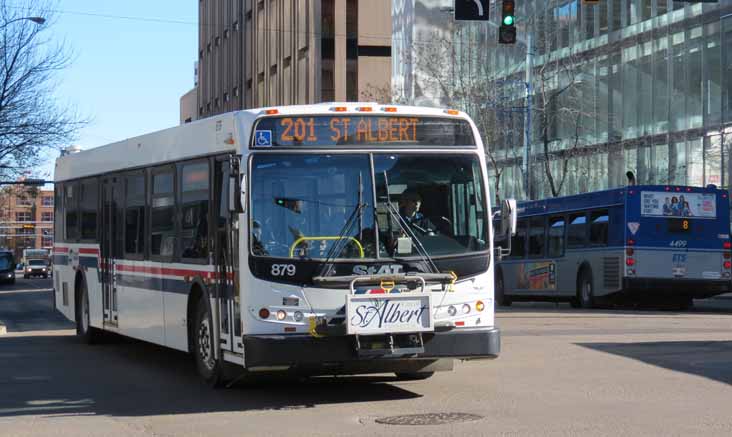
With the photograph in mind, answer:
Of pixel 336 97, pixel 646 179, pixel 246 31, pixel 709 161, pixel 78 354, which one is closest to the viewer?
pixel 78 354

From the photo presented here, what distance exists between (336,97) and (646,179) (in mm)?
18436

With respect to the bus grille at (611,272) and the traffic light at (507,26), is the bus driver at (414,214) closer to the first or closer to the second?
the traffic light at (507,26)

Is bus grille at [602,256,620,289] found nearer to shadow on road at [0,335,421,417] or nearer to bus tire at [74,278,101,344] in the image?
bus tire at [74,278,101,344]

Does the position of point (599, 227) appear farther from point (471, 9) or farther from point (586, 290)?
point (471, 9)

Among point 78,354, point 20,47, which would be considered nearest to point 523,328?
point 78,354

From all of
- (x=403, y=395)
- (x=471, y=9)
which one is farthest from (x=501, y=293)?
(x=403, y=395)

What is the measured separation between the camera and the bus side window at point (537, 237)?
35094 millimetres

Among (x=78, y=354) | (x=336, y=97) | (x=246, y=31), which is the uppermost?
(x=246, y=31)

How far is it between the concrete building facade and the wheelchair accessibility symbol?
44.0 meters

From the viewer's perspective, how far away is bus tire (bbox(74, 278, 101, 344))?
1948cm

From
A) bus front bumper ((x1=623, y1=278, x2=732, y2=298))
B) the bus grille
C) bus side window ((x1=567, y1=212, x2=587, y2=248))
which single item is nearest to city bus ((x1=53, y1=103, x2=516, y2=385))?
bus front bumper ((x1=623, y1=278, x2=732, y2=298))

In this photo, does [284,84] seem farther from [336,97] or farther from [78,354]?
[78,354]

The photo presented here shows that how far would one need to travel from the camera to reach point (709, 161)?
4459 cm

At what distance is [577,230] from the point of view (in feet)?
107
